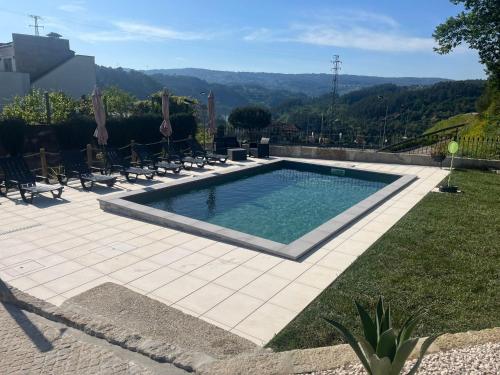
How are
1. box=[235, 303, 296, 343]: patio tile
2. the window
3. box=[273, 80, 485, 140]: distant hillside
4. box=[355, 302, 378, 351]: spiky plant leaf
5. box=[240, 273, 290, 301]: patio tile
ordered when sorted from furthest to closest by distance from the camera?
box=[273, 80, 485, 140]: distant hillside, the window, box=[240, 273, 290, 301]: patio tile, box=[235, 303, 296, 343]: patio tile, box=[355, 302, 378, 351]: spiky plant leaf

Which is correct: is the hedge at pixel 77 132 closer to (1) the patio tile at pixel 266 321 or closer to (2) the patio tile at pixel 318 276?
(2) the patio tile at pixel 318 276

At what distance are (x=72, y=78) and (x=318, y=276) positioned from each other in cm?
4048

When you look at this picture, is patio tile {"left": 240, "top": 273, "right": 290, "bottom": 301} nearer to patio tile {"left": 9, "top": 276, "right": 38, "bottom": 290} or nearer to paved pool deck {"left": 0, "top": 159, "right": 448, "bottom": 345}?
paved pool deck {"left": 0, "top": 159, "right": 448, "bottom": 345}

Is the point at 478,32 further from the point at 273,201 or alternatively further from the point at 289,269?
the point at 289,269

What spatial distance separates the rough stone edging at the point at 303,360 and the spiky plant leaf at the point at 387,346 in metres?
0.78

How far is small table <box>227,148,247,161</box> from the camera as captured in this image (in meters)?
17.0

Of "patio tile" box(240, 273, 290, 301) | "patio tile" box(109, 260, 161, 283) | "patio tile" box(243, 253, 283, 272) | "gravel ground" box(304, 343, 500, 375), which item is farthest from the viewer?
"patio tile" box(243, 253, 283, 272)

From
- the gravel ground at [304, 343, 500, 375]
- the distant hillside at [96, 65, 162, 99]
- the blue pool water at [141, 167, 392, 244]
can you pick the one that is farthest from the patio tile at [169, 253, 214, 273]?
the distant hillside at [96, 65, 162, 99]

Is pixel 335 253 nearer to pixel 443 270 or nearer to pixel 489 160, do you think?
pixel 443 270

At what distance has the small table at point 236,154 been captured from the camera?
16969mm

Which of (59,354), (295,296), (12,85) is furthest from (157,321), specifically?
(12,85)

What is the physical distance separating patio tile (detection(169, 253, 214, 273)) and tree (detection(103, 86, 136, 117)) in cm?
2281

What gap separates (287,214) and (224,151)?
8.28 metres

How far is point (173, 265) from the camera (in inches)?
246
